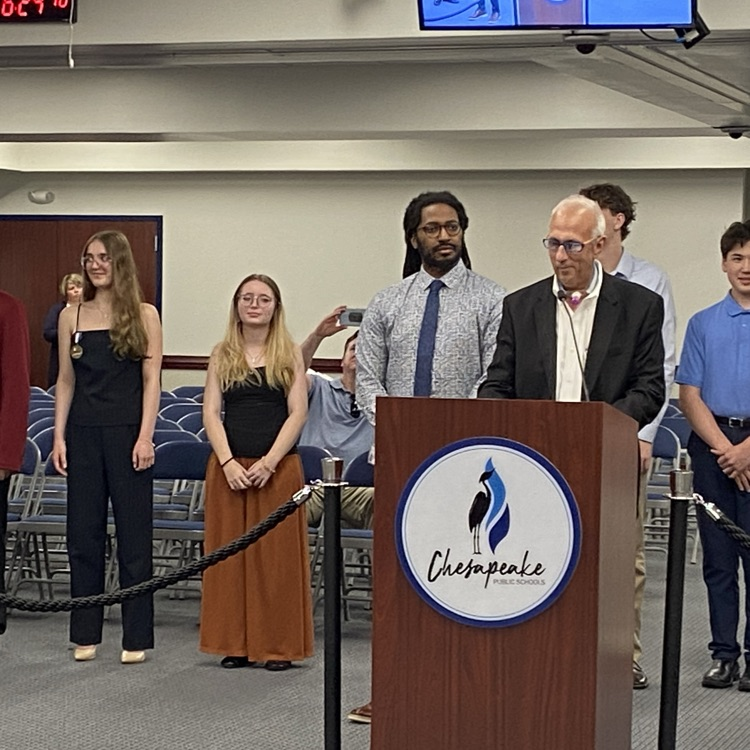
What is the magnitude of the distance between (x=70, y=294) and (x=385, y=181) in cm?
359

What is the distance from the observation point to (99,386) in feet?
18.9

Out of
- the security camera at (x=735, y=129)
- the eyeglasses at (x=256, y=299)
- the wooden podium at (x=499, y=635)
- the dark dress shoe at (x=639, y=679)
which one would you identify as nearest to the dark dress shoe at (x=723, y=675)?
the dark dress shoe at (x=639, y=679)

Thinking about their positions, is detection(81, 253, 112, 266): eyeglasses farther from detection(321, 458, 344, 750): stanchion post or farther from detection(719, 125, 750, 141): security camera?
detection(719, 125, 750, 141): security camera

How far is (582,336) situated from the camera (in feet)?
13.7

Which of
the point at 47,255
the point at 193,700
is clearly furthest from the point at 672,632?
the point at 47,255

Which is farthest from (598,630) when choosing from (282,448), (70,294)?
(70,294)

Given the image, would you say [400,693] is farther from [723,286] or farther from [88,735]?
[723,286]

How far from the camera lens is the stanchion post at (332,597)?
373 centimetres

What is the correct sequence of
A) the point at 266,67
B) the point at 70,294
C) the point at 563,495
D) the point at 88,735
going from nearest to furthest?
the point at 563,495, the point at 88,735, the point at 266,67, the point at 70,294

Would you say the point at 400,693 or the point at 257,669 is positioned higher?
the point at 400,693

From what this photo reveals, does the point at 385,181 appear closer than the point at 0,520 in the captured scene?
No

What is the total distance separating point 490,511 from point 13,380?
3.07 meters

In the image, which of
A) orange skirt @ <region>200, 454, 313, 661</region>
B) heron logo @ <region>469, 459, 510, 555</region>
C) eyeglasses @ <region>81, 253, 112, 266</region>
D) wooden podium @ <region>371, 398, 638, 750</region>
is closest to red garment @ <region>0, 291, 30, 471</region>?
eyeglasses @ <region>81, 253, 112, 266</region>

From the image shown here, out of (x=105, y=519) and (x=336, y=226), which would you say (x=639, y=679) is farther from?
(x=336, y=226)
